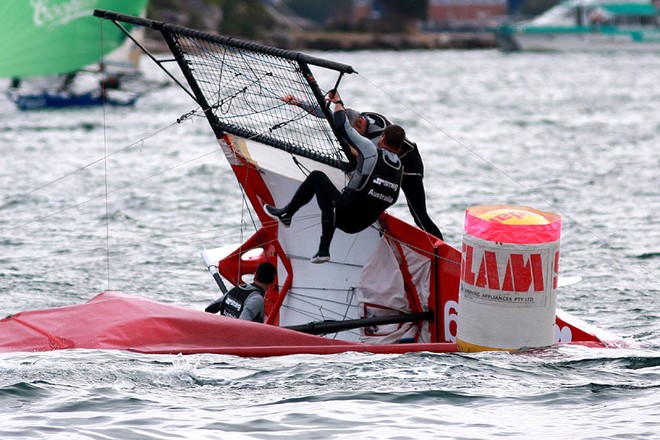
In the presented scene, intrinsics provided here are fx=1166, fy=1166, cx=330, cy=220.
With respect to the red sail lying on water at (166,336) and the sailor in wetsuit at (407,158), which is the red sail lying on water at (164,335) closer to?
the red sail lying on water at (166,336)

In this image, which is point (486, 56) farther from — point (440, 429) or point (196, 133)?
point (440, 429)

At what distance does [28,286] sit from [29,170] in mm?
9976

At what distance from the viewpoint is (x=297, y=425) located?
6754 millimetres

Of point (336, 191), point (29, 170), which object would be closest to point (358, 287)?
point (336, 191)

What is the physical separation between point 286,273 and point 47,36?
6105 mm

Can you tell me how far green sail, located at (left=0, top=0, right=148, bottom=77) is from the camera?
39.6ft

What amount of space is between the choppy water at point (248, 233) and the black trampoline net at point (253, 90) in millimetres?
407

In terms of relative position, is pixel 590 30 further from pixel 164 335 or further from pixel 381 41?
pixel 164 335

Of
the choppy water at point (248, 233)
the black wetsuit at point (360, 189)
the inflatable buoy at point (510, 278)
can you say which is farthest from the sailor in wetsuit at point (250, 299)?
the inflatable buoy at point (510, 278)

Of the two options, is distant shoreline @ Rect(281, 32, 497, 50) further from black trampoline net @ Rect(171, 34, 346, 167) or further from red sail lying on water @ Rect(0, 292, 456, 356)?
red sail lying on water @ Rect(0, 292, 456, 356)

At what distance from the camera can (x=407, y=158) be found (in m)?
8.95

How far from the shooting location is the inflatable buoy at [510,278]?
696 centimetres

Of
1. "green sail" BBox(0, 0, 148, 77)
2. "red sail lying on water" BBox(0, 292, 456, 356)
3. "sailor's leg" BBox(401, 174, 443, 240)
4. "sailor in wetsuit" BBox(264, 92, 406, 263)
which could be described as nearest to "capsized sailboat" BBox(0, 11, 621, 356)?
"red sail lying on water" BBox(0, 292, 456, 356)

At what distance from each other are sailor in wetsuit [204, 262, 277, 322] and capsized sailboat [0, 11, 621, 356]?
0.42 meters
